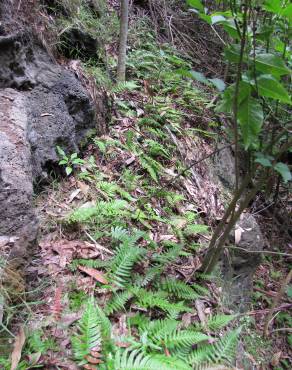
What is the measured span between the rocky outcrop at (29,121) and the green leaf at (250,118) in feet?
4.68

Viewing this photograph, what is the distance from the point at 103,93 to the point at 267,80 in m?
2.85

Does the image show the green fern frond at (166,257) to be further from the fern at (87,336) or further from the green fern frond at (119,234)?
the fern at (87,336)

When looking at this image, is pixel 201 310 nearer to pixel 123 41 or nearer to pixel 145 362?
pixel 145 362

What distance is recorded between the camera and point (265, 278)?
15.3 feet

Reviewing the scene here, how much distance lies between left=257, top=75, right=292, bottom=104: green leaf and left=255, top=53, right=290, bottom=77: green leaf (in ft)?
0.18

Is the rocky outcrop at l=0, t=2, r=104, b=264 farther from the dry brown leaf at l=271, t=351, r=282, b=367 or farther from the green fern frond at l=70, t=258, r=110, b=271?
the dry brown leaf at l=271, t=351, r=282, b=367

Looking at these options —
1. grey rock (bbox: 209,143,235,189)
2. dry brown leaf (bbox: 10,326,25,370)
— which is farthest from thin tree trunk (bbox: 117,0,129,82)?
dry brown leaf (bbox: 10,326,25,370)

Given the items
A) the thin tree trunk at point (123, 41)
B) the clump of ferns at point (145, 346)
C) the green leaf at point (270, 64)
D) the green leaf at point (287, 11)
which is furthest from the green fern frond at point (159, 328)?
A: the thin tree trunk at point (123, 41)

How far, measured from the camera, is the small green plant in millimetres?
→ 3338

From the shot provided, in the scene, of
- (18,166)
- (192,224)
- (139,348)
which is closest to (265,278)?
(192,224)

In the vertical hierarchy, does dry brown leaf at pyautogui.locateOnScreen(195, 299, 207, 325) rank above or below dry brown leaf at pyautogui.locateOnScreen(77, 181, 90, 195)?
below

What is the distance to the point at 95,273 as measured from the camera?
257 cm

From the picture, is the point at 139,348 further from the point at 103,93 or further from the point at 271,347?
the point at 103,93

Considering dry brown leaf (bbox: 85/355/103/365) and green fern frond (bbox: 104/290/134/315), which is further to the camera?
green fern frond (bbox: 104/290/134/315)
